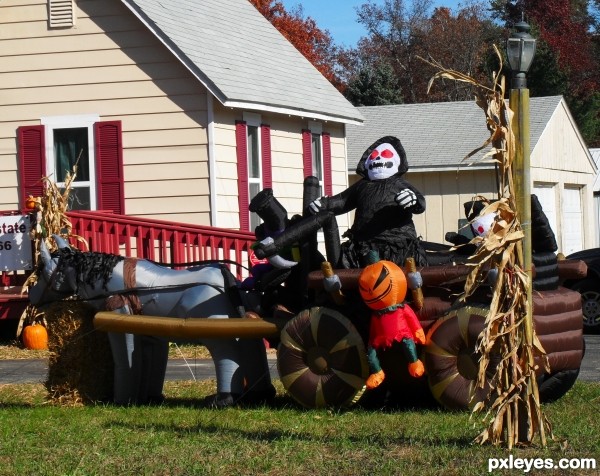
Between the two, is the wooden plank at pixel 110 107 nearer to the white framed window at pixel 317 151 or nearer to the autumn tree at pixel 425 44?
the white framed window at pixel 317 151

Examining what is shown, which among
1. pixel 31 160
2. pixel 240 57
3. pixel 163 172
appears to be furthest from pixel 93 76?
pixel 240 57

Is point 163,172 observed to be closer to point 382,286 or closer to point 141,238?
point 141,238

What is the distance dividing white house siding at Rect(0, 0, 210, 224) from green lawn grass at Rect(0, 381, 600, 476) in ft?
24.1

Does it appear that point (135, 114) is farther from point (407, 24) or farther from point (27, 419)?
point (407, 24)

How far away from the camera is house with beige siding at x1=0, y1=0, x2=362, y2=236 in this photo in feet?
54.8

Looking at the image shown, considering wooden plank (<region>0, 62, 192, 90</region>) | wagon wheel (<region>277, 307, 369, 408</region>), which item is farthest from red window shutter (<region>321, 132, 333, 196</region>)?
wagon wheel (<region>277, 307, 369, 408</region>)

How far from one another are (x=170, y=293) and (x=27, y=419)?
1.51 m

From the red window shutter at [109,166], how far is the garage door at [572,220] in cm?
1412

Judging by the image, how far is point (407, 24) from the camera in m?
58.8

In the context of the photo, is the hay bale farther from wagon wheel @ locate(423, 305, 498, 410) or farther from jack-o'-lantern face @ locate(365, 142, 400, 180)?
wagon wheel @ locate(423, 305, 498, 410)

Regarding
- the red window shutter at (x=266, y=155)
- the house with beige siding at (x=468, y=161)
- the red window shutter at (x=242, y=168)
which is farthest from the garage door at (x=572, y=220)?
the red window shutter at (x=242, y=168)

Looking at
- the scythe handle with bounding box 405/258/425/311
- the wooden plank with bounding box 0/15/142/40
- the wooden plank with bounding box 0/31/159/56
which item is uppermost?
the wooden plank with bounding box 0/15/142/40

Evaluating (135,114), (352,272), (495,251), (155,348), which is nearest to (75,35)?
(135,114)

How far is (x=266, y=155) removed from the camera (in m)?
18.4
